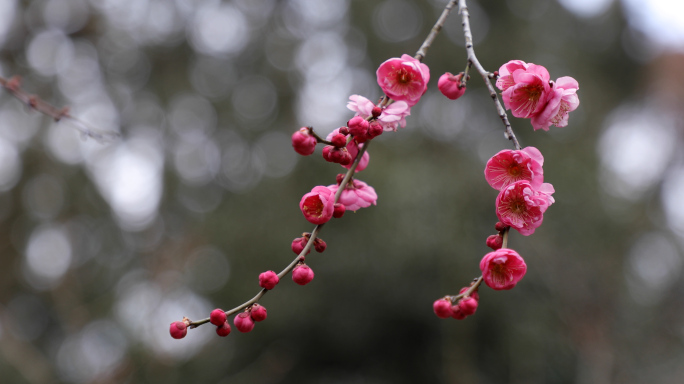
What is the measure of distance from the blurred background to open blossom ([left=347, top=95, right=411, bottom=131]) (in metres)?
3.04

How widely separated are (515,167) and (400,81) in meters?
0.25

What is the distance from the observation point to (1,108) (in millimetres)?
5758

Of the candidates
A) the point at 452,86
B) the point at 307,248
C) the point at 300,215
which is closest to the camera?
the point at 307,248

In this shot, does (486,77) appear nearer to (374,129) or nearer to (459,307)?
(374,129)

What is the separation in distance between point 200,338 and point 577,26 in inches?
285

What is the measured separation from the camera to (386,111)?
2.91ft

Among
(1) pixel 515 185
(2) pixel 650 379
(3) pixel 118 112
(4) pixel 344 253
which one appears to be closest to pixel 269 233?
(4) pixel 344 253

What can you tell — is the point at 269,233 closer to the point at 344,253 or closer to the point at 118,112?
the point at 344,253

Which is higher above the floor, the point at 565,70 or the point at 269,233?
the point at 565,70

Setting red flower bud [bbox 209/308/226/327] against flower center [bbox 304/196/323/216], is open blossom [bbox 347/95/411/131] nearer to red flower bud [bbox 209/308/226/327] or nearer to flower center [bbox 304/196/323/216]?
flower center [bbox 304/196/323/216]

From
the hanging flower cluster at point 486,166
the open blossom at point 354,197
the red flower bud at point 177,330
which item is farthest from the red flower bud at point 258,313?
the open blossom at point 354,197

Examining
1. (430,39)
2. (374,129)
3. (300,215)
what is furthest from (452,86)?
(300,215)

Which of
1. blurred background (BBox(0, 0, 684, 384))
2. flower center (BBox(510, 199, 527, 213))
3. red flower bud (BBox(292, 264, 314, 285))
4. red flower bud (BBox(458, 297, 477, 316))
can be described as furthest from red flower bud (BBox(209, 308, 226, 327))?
blurred background (BBox(0, 0, 684, 384))

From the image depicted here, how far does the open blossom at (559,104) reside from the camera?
862 mm
